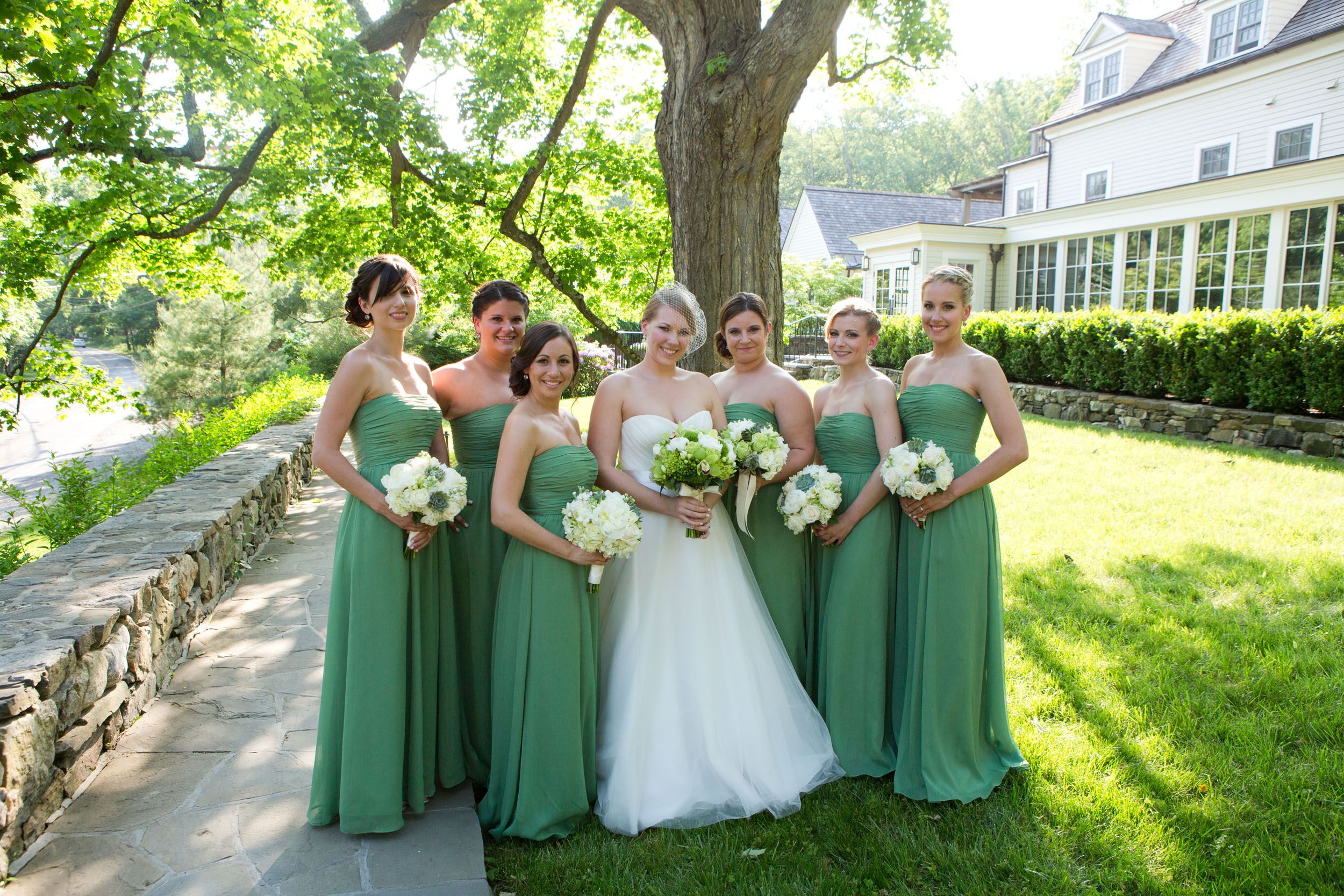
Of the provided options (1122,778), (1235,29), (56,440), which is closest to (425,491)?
(1122,778)

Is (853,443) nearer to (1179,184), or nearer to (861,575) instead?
(861,575)

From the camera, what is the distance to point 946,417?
3.93 m

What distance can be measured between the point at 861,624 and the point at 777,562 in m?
0.50

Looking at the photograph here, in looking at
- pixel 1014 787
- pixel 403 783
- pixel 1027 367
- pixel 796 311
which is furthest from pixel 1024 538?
pixel 796 311

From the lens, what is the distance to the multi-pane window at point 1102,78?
75.5ft

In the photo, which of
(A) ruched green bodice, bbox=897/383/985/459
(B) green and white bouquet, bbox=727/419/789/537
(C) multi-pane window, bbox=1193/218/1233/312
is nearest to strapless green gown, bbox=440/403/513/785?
(B) green and white bouquet, bbox=727/419/789/537

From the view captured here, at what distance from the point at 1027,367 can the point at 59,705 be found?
16.4m

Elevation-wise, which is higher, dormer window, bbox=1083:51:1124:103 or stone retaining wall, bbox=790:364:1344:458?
dormer window, bbox=1083:51:1124:103

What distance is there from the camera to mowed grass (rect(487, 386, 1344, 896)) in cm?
331

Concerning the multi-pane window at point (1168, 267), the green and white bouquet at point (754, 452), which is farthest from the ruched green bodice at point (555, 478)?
the multi-pane window at point (1168, 267)

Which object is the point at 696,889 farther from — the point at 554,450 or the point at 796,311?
the point at 796,311

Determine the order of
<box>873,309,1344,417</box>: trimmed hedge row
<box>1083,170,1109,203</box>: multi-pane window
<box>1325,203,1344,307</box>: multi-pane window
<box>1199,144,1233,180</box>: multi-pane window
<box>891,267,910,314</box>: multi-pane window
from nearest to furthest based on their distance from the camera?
1. <box>873,309,1344,417</box>: trimmed hedge row
2. <box>1325,203,1344,307</box>: multi-pane window
3. <box>1199,144,1233,180</box>: multi-pane window
4. <box>1083,170,1109,203</box>: multi-pane window
5. <box>891,267,910,314</box>: multi-pane window

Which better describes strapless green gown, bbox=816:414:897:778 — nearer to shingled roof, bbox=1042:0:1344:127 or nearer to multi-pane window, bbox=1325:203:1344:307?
multi-pane window, bbox=1325:203:1344:307

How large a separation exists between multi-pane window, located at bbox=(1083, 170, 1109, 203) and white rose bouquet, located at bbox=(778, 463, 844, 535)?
75.9 feet
